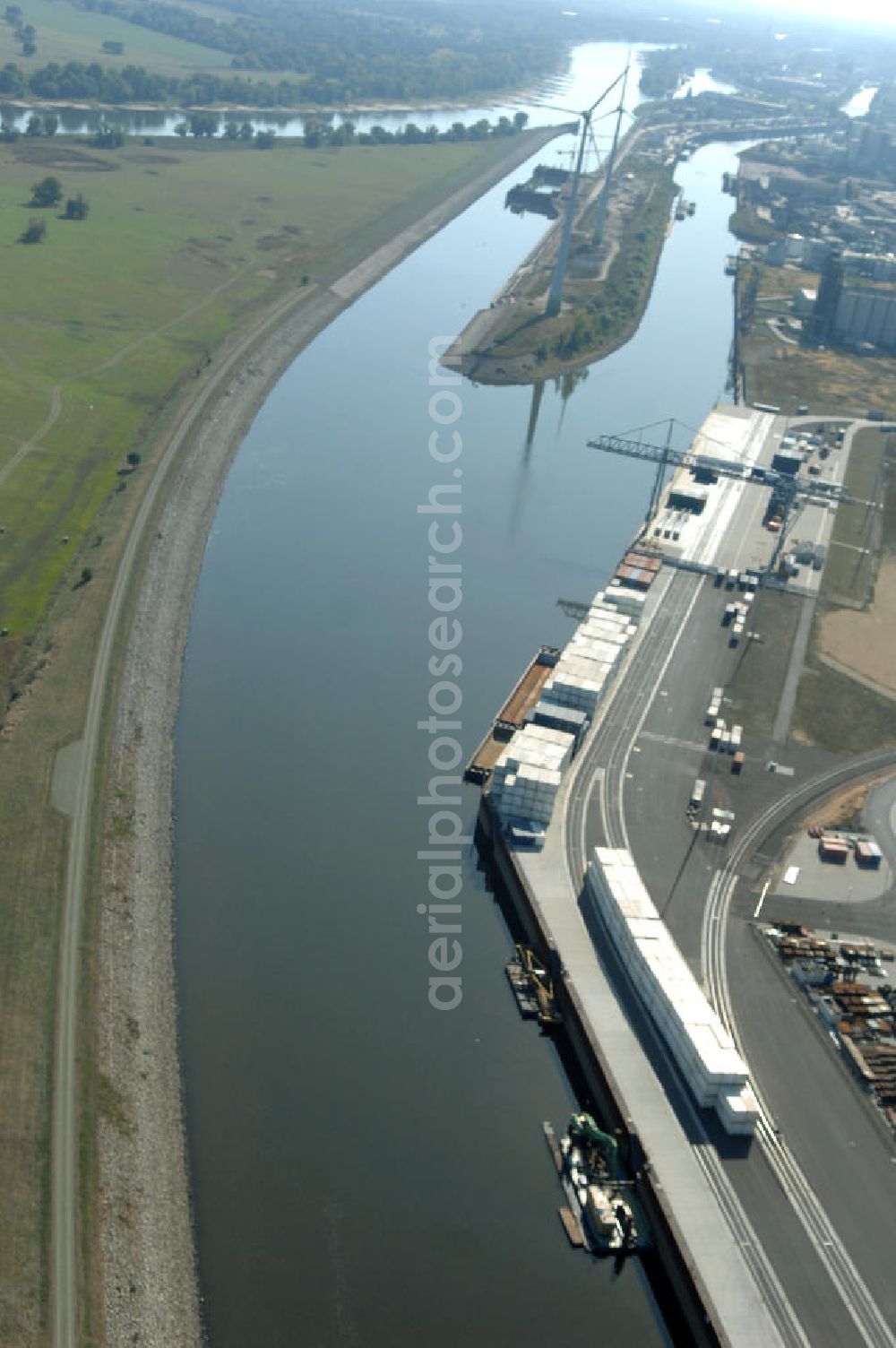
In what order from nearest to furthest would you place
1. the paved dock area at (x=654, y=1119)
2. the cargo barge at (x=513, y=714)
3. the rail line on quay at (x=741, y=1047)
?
the paved dock area at (x=654, y=1119)
the rail line on quay at (x=741, y=1047)
the cargo barge at (x=513, y=714)

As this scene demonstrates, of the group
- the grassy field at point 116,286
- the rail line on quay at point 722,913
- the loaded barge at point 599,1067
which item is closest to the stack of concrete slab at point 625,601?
the rail line on quay at point 722,913

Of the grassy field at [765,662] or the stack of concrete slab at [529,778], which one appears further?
the grassy field at [765,662]

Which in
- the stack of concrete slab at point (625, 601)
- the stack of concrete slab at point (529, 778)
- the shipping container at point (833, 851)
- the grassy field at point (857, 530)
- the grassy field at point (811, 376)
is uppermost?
the grassy field at point (811, 376)

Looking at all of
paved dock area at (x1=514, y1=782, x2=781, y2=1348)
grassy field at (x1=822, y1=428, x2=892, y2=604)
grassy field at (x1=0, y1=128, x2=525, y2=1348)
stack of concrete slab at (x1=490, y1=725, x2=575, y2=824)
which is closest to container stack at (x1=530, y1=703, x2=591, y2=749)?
stack of concrete slab at (x1=490, y1=725, x2=575, y2=824)

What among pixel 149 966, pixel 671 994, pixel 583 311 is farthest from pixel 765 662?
pixel 583 311

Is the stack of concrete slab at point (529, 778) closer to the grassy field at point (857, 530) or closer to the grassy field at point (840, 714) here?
the grassy field at point (840, 714)

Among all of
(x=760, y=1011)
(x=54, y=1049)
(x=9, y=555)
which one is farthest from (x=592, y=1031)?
(x=9, y=555)

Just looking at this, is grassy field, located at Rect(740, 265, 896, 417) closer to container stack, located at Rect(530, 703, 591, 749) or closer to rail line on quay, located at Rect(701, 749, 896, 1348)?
rail line on quay, located at Rect(701, 749, 896, 1348)
